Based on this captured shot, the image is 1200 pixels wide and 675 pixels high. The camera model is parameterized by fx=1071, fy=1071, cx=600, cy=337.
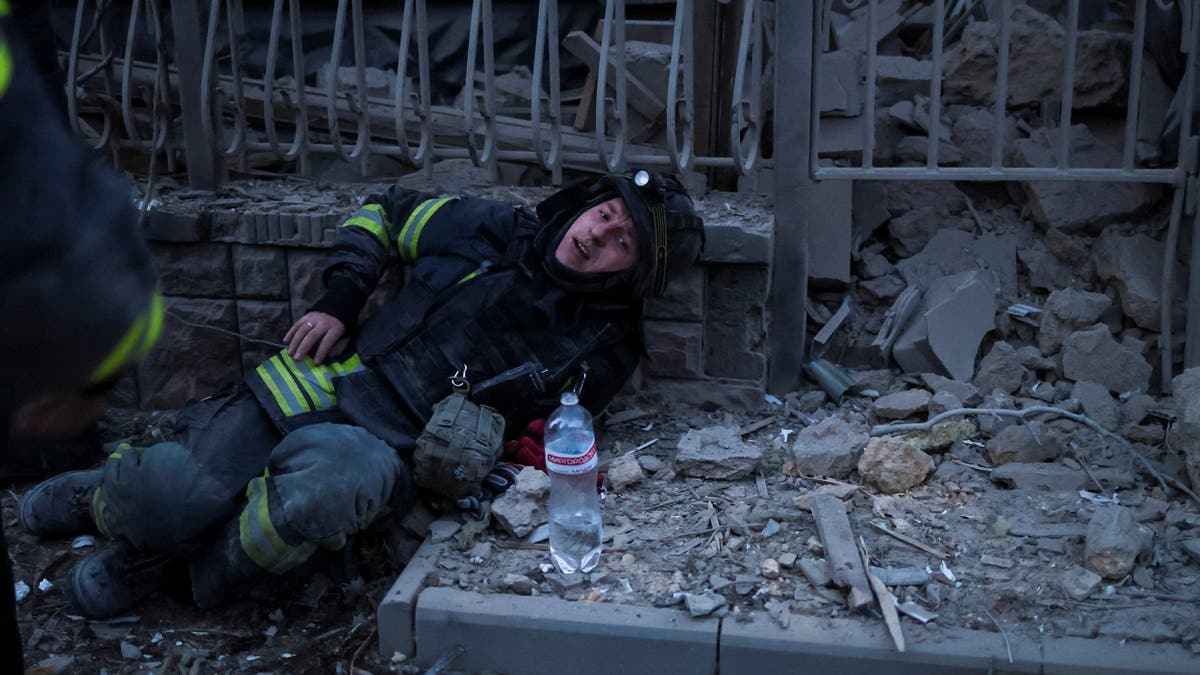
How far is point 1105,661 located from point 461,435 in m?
1.80

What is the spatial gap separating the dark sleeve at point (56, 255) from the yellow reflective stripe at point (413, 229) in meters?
2.05

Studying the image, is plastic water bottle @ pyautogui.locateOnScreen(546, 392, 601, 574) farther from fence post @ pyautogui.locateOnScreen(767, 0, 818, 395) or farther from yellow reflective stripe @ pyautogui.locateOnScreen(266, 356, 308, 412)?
fence post @ pyautogui.locateOnScreen(767, 0, 818, 395)

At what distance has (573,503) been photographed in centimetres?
315

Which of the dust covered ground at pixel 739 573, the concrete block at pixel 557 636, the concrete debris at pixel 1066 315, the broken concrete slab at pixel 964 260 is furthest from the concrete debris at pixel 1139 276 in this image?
the concrete block at pixel 557 636

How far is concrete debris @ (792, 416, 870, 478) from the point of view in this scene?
11.0ft

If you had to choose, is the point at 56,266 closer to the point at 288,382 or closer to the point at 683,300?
the point at 288,382

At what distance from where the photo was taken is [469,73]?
12.8 ft

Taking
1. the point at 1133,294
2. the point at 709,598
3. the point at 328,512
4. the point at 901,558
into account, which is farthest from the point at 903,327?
the point at 328,512

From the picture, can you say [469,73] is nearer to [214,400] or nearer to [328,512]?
[214,400]

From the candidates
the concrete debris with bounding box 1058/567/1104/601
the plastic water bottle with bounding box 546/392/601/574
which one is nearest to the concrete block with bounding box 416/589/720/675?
the plastic water bottle with bounding box 546/392/601/574

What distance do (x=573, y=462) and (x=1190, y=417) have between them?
1806mm

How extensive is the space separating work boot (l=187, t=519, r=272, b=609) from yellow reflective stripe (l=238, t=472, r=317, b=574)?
0.13ft

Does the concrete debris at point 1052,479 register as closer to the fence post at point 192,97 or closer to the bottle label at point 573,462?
the bottle label at point 573,462

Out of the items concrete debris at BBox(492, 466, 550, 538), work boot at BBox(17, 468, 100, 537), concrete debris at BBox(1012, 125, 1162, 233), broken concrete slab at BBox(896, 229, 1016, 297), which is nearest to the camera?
concrete debris at BBox(492, 466, 550, 538)
